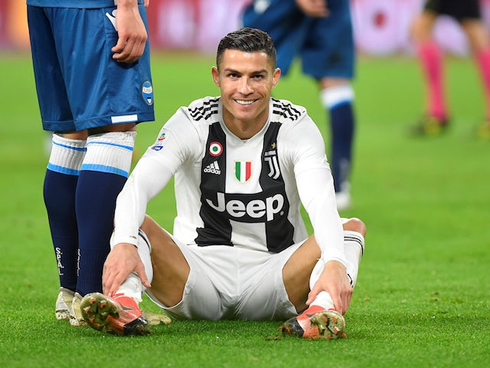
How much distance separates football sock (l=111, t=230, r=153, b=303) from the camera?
3207mm

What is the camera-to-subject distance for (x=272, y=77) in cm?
361

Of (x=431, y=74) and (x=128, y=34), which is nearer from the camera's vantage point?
(x=128, y=34)

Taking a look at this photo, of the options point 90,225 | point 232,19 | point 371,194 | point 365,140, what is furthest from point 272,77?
point 232,19

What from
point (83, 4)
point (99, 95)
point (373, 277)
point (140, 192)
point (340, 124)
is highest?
point (83, 4)

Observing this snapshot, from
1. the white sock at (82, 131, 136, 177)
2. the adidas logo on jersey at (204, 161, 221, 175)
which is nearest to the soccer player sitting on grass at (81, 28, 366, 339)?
the adidas logo on jersey at (204, 161, 221, 175)

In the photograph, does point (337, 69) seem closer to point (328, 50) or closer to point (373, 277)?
point (328, 50)

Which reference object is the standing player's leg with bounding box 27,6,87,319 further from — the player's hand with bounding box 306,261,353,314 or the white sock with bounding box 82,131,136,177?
the player's hand with bounding box 306,261,353,314

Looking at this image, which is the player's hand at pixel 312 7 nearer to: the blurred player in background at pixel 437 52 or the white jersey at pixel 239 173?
the white jersey at pixel 239 173

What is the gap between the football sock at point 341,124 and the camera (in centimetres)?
677

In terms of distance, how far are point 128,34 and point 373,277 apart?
179cm

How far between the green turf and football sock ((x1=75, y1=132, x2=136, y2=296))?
0.69ft

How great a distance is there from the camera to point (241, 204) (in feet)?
12.0

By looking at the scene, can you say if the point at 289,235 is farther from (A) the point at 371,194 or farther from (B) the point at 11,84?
(B) the point at 11,84

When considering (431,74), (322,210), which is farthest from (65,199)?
(431,74)
